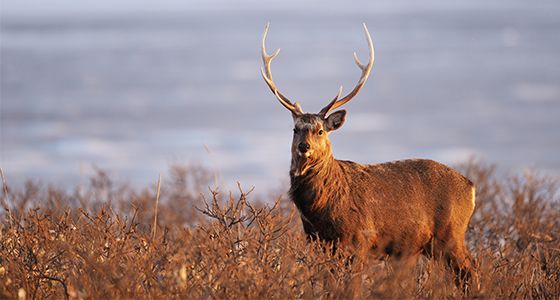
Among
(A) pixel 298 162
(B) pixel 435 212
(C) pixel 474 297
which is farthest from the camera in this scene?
(B) pixel 435 212

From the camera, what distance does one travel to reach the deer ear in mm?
11344

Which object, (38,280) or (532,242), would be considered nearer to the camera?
(38,280)

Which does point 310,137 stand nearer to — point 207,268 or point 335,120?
point 335,120

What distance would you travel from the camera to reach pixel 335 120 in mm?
11414

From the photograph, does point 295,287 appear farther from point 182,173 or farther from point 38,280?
point 182,173

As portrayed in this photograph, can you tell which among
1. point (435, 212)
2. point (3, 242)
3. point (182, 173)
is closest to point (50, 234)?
point (3, 242)

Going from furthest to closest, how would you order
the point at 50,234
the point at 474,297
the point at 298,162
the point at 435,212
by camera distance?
the point at 435,212, the point at 298,162, the point at 50,234, the point at 474,297

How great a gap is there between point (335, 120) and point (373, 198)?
34.3 inches

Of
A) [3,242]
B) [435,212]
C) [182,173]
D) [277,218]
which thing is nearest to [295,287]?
[277,218]

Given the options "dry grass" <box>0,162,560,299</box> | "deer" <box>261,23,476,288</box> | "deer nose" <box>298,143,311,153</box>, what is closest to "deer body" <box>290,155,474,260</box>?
"deer" <box>261,23,476,288</box>

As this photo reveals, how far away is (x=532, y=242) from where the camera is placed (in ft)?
45.7

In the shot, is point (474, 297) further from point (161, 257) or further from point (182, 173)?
point (182, 173)

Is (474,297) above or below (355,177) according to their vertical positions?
below

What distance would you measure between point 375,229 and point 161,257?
336 cm
